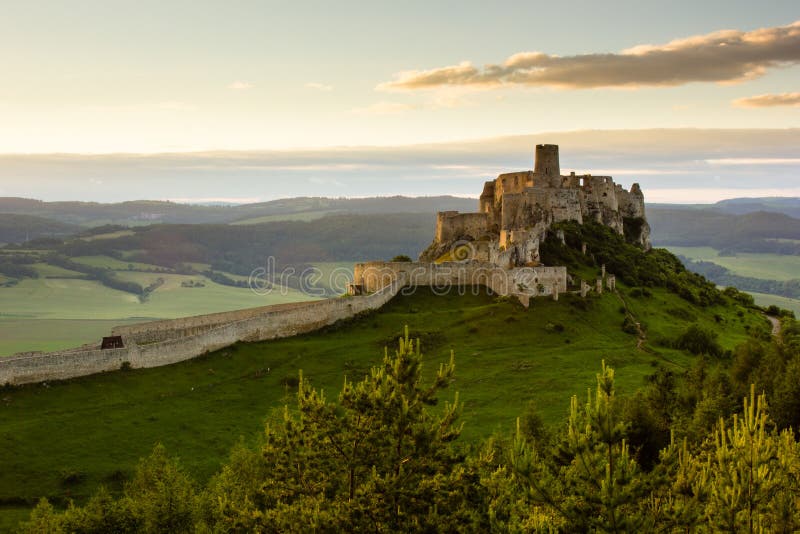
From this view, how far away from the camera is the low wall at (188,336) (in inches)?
2053

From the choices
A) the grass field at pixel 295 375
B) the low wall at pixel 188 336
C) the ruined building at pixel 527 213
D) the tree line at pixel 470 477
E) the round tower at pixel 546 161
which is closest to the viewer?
the tree line at pixel 470 477

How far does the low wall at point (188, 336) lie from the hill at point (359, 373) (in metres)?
0.90

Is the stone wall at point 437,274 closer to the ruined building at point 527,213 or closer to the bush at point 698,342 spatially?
the ruined building at point 527,213

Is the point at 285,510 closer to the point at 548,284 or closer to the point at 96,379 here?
the point at 96,379

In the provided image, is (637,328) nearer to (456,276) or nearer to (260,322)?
(456,276)

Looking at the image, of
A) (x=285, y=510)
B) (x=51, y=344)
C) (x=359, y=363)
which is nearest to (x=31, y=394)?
(x=359, y=363)

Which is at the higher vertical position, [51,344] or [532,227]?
[532,227]

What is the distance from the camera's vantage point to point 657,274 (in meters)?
88.6

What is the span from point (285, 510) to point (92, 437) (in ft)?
93.9

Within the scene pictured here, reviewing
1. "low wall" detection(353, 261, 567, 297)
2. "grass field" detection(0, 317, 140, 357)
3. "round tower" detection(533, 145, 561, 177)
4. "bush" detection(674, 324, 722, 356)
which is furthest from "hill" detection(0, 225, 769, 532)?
"grass field" detection(0, 317, 140, 357)

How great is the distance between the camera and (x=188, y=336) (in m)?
60.9

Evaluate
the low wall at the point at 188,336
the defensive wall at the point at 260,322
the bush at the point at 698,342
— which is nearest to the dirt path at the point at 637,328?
the bush at the point at 698,342

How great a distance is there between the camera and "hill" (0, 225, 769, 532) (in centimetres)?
4562

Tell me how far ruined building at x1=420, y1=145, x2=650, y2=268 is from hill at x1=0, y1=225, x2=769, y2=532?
5.52 meters
